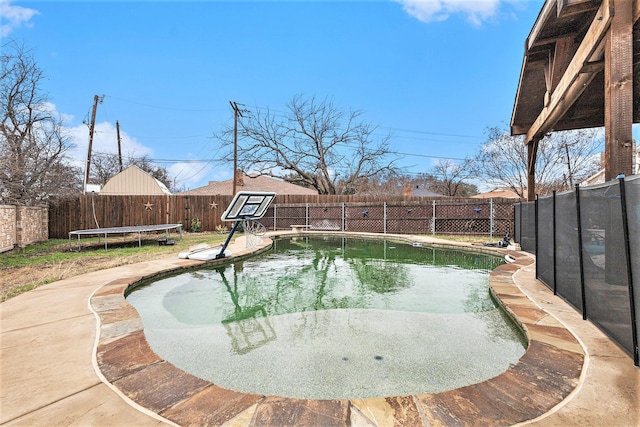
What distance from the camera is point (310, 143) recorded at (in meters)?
21.4

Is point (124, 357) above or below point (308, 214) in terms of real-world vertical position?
below

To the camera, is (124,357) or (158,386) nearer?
(158,386)

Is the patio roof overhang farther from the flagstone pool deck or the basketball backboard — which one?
the basketball backboard

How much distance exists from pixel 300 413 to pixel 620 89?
4464 millimetres

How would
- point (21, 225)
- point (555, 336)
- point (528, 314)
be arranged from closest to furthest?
point (555, 336) < point (528, 314) < point (21, 225)

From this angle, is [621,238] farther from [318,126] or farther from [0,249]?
[318,126]

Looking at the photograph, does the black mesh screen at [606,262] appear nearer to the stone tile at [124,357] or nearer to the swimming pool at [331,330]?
the swimming pool at [331,330]

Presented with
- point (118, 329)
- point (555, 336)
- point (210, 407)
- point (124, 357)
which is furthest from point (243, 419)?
point (555, 336)

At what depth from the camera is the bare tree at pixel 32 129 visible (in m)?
8.74

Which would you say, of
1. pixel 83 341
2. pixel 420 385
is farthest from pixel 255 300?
pixel 420 385

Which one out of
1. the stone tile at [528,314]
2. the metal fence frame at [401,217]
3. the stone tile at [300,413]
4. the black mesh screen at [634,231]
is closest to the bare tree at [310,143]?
the metal fence frame at [401,217]

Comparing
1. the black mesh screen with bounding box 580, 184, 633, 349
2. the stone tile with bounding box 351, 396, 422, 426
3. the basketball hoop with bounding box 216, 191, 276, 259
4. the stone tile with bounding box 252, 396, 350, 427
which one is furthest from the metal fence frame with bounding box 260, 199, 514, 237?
the stone tile with bounding box 252, 396, 350, 427

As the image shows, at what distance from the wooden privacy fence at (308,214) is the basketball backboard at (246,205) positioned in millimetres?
7444

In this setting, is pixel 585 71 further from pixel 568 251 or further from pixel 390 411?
pixel 390 411
